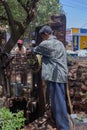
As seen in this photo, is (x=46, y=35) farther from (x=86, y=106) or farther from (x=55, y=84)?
(x=86, y=106)

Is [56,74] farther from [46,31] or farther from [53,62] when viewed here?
[46,31]

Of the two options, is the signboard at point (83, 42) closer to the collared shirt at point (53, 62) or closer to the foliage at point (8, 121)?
the collared shirt at point (53, 62)

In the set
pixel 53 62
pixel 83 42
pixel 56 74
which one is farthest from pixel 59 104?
pixel 83 42

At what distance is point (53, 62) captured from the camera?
5281mm

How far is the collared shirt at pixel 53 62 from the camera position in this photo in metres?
5.27

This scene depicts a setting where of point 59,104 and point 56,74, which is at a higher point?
point 56,74

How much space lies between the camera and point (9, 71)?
266 inches

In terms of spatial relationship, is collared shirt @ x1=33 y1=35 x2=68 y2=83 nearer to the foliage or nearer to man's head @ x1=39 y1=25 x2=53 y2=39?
man's head @ x1=39 y1=25 x2=53 y2=39

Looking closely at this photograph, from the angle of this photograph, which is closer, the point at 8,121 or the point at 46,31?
the point at 8,121

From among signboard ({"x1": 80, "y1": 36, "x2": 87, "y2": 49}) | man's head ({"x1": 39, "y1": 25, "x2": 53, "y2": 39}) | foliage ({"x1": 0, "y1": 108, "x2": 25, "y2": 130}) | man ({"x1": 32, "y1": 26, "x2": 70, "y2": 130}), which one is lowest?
foliage ({"x1": 0, "y1": 108, "x2": 25, "y2": 130})

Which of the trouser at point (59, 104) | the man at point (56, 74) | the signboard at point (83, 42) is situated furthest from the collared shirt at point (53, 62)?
the signboard at point (83, 42)

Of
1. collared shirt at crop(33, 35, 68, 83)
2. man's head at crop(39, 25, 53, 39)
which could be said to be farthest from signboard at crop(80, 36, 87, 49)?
collared shirt at crop(33, 35, 68, 83)

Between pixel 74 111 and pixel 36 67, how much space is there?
1.21 metres

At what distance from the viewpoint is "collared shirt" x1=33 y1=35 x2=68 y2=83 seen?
5.27 m
